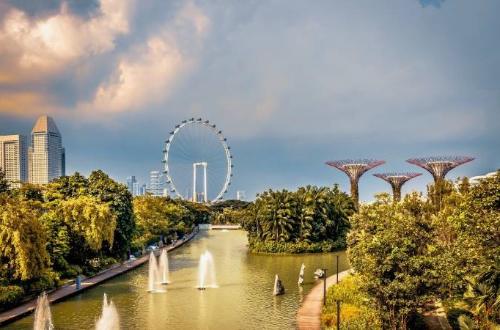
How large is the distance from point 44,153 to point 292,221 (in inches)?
6247

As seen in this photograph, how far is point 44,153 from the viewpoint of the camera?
187 m

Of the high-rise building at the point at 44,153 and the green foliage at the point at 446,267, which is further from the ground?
the high-rise building at the point at 44,153

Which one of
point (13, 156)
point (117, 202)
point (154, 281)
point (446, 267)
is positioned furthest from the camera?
point (13, 156)

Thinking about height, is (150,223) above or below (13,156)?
below

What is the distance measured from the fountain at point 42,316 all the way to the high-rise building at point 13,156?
144338mm

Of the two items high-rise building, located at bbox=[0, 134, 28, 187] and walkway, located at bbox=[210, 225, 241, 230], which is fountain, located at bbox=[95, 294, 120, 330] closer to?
walkway, located at bbox=[210, 225, 241, 230]

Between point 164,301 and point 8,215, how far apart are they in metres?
9.16

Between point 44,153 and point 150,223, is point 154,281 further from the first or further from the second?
point 44,153

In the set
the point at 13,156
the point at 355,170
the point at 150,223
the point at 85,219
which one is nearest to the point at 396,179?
the point at 355,170

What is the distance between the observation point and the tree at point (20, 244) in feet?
81.6

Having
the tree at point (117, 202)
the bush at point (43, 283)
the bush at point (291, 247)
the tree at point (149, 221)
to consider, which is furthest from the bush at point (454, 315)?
the tree at point (149, 221)

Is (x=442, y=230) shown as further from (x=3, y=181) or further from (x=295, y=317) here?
(x=3, y=181)

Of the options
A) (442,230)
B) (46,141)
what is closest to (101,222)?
(442,230)

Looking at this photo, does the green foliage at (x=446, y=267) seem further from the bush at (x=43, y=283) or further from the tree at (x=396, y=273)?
the bush at (x=43, y=283)
